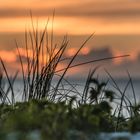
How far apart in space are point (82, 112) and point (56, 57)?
2130mm

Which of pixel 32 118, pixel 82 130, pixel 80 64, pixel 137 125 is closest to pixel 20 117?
pixel 32 118

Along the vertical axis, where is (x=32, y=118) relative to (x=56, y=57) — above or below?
below

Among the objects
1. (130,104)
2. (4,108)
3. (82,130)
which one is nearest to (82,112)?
(82,130)

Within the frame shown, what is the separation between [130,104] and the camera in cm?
546

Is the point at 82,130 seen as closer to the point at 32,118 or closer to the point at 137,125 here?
the point at 32,118

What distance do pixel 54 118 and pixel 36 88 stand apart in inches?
102

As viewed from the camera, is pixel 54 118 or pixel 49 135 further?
pixel 54 118

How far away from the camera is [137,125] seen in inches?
153

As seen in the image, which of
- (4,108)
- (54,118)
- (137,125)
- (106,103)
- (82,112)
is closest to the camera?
(54,118)

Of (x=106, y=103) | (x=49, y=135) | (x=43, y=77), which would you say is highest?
(x=43, y=77)

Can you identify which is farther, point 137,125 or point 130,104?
point 130,104

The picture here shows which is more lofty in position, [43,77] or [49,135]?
[43,77]

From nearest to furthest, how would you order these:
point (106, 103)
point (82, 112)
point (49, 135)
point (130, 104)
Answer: point (49, 135) < point (82, 112) < point (106, 103) < point (130, 104)

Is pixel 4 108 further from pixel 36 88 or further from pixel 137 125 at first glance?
pixel 137 125
